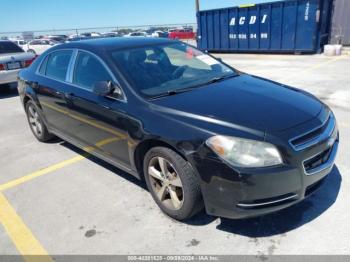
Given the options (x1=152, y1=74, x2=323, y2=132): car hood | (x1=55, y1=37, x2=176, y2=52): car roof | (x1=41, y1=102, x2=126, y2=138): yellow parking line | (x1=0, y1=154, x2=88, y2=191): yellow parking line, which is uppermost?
(x1=55, y1=37, x2=176, y2=52): car roof

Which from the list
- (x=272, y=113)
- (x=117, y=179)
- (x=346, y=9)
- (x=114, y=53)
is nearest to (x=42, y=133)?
(x=117, y=179)

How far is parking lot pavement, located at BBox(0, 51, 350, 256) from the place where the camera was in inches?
109

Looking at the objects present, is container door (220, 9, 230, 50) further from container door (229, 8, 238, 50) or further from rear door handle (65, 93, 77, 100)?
rear door handle (65, 93, 77, 100)

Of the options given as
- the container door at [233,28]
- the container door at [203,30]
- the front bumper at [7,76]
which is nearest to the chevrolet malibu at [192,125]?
the front bumper at [7,76]

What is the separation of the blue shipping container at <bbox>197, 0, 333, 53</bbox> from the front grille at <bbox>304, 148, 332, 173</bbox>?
13.5 m

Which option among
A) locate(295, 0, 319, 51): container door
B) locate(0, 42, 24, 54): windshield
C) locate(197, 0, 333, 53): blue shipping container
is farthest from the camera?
locate(197, 0, 333, 53): blue shipping container

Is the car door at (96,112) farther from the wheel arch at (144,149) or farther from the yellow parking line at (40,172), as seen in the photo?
the yellow parking line at (40,172)

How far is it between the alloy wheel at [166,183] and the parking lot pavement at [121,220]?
0.21 metres

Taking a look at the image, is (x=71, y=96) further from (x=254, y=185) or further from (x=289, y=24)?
(x=289, y=24)

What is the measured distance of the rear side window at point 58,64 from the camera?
4.29 metres

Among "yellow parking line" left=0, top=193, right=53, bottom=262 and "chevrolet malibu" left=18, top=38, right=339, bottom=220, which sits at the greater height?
"chevrolet malibu" left=18, top=38, right=339, bottom=220

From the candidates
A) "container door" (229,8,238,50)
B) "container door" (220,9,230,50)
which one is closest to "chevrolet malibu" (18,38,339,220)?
"container door" (229,8,238,50)

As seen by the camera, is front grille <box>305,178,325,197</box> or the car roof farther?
the car roof

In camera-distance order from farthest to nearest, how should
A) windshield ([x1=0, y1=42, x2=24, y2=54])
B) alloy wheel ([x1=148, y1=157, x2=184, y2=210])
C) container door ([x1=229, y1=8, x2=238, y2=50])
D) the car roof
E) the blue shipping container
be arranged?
container door ([x1=229, y1=8, x2=238, y2=50])
the blue shipping container
windshield ([x1=0, y1=42, x2=24, y2=54])
the car roof
alloy wheel ([x1=148, y1=157, x2=184, y2=210])
